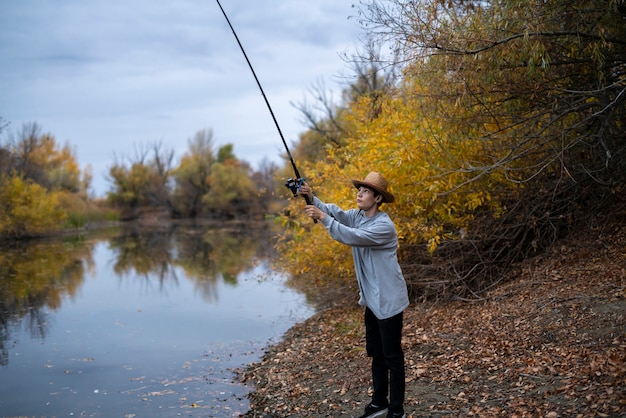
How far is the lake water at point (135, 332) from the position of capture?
7340 millimetres

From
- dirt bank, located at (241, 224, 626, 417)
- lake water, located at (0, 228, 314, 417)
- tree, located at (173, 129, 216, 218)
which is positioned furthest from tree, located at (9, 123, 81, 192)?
dirt bank, located at (241, 224, 626, 417)

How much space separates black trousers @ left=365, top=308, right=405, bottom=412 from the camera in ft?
14.8

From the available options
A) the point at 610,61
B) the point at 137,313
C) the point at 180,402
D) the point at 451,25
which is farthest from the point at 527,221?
the point at 137,313

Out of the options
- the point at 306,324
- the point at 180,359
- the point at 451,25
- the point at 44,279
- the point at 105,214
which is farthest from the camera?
the point at 105,214

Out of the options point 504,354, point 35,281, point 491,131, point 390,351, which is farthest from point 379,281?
point 35,281

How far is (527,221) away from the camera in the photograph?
9.27 metres

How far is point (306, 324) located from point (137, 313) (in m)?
4.75

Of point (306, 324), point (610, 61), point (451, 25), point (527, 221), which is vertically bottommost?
point (306, 324)

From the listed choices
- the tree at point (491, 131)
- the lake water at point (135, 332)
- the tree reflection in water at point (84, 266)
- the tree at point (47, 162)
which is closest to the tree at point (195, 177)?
the tree at point (47, 162)

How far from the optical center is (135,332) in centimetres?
1136

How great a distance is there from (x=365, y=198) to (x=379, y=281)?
70 centimetres

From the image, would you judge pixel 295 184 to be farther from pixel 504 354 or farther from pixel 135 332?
pixel 135 332

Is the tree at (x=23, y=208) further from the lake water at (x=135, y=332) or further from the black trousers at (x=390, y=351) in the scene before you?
the black trousers at (x=390, y=351)

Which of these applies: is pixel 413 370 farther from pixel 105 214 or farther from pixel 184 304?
pixel 105 214
